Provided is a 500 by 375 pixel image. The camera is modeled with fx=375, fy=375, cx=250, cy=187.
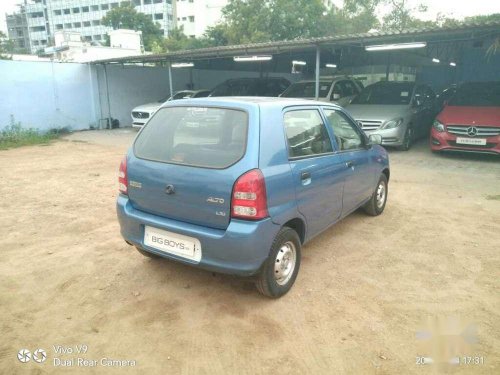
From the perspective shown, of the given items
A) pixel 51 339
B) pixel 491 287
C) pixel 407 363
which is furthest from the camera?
pixel 491 287

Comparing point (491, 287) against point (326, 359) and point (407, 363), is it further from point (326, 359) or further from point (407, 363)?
point (326, 359)

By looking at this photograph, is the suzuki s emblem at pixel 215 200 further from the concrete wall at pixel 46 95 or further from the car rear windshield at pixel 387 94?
the concrete wall at pixel 46 95

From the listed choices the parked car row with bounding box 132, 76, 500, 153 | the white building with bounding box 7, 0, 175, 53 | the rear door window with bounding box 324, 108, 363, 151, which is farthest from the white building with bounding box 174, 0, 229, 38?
the rear door window with bounding box 324, 108, 363, 151

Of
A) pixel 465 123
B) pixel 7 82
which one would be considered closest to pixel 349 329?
pixel 465 123

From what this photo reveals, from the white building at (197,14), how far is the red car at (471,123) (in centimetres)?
5679

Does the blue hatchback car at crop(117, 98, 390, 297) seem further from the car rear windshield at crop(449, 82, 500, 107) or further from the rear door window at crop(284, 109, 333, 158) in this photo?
the car rear windshield at crop(449, 82, 500, 107)

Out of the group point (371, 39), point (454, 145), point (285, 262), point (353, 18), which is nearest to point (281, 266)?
point (285, 262)

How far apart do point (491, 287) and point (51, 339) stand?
357 centimetres

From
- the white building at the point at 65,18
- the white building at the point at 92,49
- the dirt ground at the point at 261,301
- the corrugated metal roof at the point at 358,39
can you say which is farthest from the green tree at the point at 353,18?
the white building at the point at 65,18

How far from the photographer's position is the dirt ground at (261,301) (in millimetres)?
2459

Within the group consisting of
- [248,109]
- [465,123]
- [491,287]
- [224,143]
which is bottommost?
[491,287]

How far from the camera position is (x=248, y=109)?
9.41ft

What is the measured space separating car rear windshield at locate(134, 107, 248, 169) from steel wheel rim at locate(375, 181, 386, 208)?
2816 millimetres

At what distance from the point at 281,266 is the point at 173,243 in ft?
2.97
